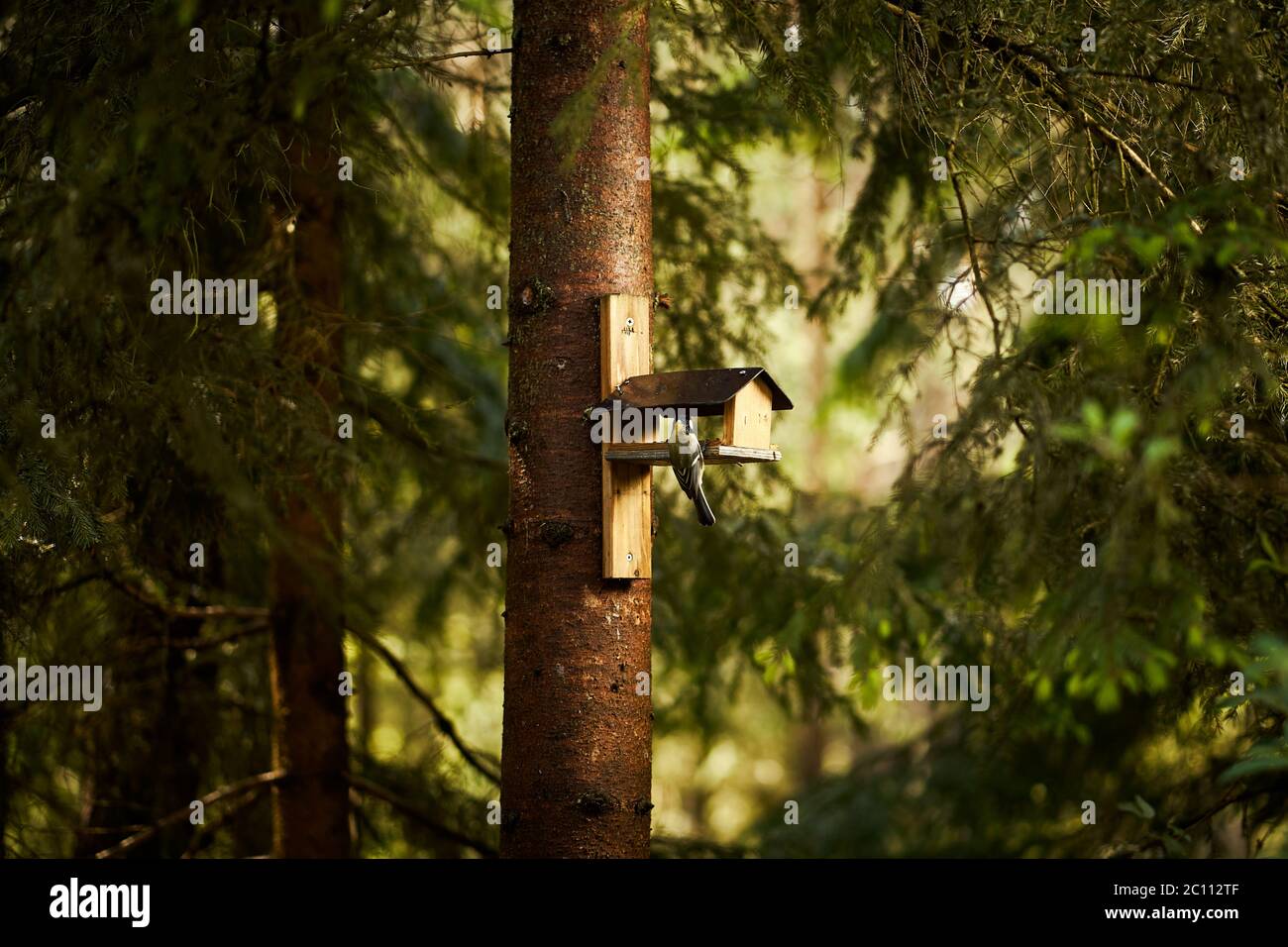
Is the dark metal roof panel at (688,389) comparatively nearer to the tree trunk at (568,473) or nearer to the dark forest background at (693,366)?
the tree trunk at (568,473)

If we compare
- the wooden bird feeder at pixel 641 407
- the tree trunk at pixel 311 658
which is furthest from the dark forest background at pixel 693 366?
the wooden bird feeder at pixel 641 407

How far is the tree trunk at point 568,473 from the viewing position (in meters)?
2.77

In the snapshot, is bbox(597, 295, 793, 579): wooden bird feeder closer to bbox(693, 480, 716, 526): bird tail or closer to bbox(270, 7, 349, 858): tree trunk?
bbox(693, 480, 716, 526): bird tail

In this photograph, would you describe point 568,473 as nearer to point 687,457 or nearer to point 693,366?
point 687,457

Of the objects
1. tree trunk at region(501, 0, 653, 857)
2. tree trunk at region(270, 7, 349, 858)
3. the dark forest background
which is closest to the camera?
the dark forest background

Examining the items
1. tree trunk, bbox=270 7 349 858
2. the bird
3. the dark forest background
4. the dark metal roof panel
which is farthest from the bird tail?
tree trunk, bbox=270 7 349 858

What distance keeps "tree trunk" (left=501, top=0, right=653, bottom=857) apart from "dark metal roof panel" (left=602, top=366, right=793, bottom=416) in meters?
0.13

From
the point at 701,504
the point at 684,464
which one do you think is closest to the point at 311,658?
the point at 701,504

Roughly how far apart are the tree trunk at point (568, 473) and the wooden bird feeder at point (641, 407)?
51 mm

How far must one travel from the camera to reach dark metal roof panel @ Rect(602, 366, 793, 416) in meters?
2.68

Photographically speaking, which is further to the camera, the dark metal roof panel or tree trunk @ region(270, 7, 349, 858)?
tree trunk @ region(270, 7, 349, 858)

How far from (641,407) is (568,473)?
0.85 ft

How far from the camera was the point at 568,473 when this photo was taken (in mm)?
2807
